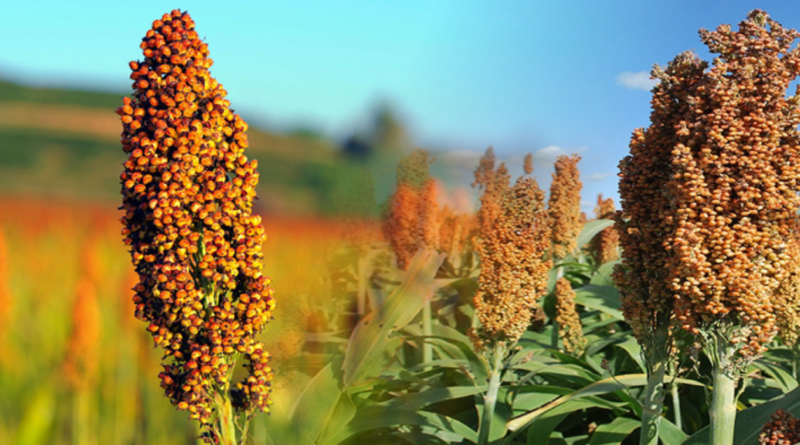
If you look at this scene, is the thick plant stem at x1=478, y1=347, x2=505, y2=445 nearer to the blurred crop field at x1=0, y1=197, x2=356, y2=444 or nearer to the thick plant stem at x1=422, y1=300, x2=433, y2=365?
the thick plant stem at x1=422, y1=300, x2=433, y2=365

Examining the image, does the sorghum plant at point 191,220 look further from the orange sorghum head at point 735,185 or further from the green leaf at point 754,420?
the green leaf at point 754,420

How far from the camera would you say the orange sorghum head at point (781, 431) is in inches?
57.4

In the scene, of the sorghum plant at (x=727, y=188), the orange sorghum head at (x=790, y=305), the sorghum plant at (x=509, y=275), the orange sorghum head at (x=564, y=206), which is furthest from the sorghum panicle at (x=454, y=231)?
the sorghum plant at (x=727, y=188)

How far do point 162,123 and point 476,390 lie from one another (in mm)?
1703

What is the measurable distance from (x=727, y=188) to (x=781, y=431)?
57 cm

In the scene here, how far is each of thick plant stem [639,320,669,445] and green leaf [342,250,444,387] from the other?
74 centimetres

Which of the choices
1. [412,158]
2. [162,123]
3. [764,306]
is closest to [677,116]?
[764,306]

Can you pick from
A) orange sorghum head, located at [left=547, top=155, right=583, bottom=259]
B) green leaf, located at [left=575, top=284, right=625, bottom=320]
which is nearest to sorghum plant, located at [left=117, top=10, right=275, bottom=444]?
green leaf, located at [left=575, top=284, right=625, bottom=320]

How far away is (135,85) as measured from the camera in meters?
1.21

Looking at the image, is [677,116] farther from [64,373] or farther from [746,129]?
[64,373]

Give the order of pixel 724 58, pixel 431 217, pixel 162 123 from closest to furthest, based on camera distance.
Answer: pixel 162 123 < pixel 724 58 < pixel 431 217

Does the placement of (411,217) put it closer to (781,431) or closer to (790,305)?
(790,305)

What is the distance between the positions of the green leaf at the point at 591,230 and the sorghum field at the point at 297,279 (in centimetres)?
215

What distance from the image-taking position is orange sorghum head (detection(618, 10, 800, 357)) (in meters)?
1.48
